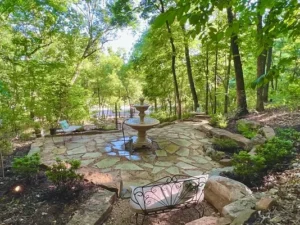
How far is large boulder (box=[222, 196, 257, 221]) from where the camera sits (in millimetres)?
2018

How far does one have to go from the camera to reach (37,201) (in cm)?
249

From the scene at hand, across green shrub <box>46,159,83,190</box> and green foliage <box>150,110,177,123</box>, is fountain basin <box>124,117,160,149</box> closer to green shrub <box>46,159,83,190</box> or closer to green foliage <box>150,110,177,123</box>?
green shrub <box>46,159,83,190</box>

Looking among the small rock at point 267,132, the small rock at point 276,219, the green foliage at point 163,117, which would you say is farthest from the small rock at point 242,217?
the green foliage at point 163,117

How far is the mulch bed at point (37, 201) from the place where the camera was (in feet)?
7.20

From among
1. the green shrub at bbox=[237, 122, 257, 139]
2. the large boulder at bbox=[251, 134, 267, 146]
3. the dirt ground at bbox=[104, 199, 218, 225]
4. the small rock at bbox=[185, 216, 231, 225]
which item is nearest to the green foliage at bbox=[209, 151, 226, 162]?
the large boulder at bbox=[251, 134, 267, 146]

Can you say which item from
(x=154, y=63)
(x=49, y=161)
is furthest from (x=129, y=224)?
(x=154, y=63)

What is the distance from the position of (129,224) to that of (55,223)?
0.79m

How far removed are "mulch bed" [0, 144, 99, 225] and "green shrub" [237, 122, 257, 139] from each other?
12.6 ft

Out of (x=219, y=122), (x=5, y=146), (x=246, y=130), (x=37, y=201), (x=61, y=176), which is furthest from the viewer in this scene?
(x=219, y=122)

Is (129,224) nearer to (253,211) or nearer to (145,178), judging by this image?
(145,178)

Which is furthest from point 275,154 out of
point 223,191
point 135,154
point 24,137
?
point 24,137

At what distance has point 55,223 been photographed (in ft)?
7.02

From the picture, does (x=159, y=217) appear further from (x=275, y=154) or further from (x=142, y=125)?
(x=142, y=125)

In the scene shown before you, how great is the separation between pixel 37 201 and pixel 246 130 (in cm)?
478
